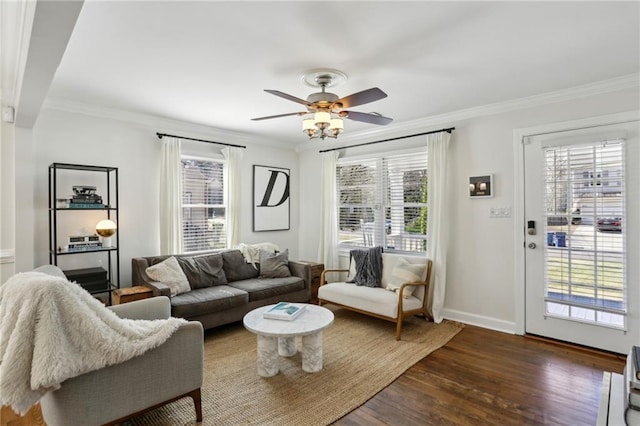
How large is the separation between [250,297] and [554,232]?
337cm

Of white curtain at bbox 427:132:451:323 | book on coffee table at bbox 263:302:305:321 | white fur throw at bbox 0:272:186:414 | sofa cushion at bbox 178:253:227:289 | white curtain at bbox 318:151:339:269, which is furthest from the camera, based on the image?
white curtain at bbox 318:151:339:269

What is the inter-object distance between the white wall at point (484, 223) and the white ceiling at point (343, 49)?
1.05 ft

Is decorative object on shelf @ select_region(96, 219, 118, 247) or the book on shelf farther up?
the book on shelf

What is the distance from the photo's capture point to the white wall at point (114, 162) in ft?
11.2

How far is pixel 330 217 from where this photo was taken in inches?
206

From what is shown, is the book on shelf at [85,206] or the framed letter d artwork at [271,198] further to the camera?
the framed letter d artwork at [271,198]

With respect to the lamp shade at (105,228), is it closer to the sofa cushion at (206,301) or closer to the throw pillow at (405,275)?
the sofa cushion at (206,301)

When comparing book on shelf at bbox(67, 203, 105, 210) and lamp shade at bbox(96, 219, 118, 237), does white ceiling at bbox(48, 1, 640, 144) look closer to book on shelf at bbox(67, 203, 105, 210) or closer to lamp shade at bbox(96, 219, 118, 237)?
book on shelf at bbox(67, 203, 105, 210)

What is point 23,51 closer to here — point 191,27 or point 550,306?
point 191,27

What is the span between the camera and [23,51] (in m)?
1.82

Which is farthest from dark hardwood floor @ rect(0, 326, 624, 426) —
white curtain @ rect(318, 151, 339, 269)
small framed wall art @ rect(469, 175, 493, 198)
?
white curtain @ rect(318, 151, 339, 269)

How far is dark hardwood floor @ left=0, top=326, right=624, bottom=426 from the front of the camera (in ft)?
7.18

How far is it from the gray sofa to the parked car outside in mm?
3232

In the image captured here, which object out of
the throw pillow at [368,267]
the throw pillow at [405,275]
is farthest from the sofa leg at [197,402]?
the throw pillow at [368,267]
